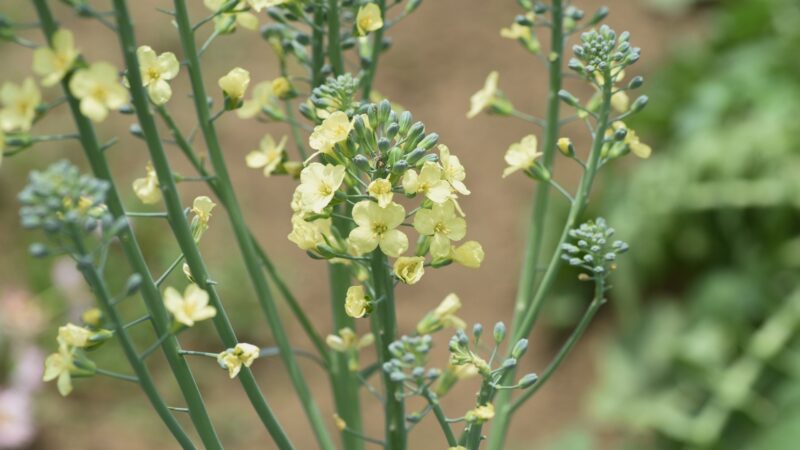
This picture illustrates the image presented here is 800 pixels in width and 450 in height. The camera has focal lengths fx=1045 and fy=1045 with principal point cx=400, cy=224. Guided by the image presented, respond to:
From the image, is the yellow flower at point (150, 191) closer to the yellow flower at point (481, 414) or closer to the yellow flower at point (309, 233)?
the yellow flower at point (309, 233)

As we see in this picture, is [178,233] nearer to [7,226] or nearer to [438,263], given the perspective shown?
[438,263]

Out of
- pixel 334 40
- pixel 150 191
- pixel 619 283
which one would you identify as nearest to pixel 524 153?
pixel 334 40

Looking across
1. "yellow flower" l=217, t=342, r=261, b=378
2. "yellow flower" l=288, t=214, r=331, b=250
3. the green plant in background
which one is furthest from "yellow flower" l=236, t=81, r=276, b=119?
"yellow flower" l=217, t=342, r=261, b=378

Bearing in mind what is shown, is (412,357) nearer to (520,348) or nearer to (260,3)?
(520,348)

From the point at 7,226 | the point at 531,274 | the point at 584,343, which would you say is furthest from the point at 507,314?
the point at 531,274

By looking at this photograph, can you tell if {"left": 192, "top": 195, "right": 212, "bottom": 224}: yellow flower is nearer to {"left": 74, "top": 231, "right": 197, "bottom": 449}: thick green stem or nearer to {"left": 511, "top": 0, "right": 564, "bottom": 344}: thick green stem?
{"left": 74, "top": 231, "right": 197, "bottom": 449}: thick green stem

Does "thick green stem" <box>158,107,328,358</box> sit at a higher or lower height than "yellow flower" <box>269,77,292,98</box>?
lower
